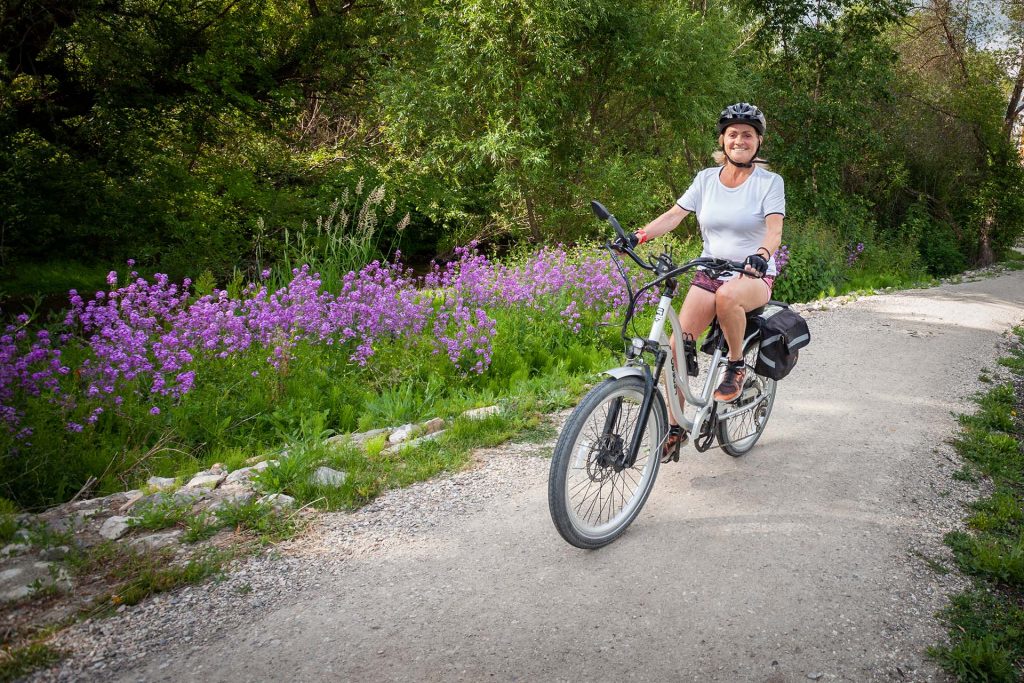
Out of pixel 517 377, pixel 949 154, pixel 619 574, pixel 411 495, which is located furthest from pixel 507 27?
pixel 949 154

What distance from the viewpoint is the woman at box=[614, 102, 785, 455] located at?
12.1 feet

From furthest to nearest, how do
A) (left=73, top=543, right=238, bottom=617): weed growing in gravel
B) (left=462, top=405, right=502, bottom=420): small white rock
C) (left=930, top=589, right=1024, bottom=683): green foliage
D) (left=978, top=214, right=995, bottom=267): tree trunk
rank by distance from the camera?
(left=978, top=214, right=995, bottom=267): tree trunk
(left=462, top=405, right=502, bottom=420): small white rock
(left=73, top=543, right=238, bottom=617): weed growing in gravel
(left=930, top=589, right=1024, bottom=683): green foliage

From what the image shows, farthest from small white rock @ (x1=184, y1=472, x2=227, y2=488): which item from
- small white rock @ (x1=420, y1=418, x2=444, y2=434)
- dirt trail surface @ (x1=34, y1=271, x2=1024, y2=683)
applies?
small white rock @ (x1=420, y1=418, x2=444, y2=434)

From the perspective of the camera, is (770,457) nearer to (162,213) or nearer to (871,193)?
(162,213)

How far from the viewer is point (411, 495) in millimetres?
4023

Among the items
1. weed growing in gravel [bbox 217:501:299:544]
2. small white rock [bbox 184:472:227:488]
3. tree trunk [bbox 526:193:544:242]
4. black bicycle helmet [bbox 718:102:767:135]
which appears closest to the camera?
weed growing in gravel [bbox 217:501:299:544]

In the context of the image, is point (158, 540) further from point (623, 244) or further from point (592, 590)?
point (623, 244)

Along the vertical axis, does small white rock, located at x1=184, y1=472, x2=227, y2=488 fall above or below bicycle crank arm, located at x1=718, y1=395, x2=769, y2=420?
below

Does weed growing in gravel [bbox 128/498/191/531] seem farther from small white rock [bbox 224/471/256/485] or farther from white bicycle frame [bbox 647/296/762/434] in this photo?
white bicycle frame [bbox 647/296/762/434]

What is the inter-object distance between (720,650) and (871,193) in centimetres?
1728

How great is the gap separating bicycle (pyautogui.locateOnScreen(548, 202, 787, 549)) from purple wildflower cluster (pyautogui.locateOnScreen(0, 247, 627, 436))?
2.47 meters

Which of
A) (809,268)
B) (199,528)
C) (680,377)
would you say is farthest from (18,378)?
(809,268)

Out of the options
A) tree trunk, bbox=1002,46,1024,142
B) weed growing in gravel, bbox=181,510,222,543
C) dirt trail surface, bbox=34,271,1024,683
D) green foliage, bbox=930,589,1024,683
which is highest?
tree trunk, bbox=1002,46,1024,142

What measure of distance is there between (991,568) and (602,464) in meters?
1.92
